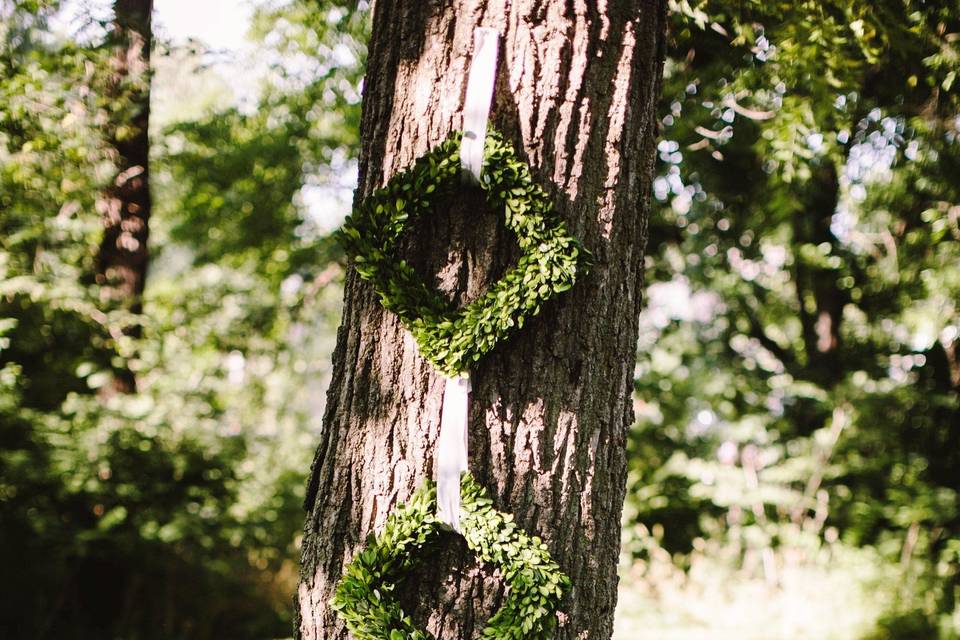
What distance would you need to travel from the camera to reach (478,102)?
1.43 metres

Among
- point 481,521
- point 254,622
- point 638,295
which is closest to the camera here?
point 481,521

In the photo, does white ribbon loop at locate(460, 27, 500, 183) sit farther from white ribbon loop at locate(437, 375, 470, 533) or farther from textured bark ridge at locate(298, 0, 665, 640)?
white ribbon loop at locate(437, 375, 470, 533)

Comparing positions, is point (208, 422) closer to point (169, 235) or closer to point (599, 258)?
point (169, 235)

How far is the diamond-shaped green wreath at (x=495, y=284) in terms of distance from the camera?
1.40m

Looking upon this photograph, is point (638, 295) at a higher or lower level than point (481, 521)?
higher

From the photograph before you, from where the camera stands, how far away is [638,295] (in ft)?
5.35

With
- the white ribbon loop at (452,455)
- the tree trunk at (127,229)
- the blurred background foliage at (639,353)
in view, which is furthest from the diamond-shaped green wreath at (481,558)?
the tree trunk at (127,229)

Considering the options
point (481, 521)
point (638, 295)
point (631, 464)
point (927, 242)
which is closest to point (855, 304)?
point (927, 242)

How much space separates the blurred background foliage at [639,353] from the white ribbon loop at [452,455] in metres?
1.97

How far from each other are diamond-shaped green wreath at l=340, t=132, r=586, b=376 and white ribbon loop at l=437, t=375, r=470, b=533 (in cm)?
7

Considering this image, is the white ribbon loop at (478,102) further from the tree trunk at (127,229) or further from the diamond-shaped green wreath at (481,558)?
the tree trunk at (127,229)

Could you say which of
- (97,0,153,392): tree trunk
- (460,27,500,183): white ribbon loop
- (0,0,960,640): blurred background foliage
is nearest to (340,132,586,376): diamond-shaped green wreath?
(460,27,500,183): white ribbon loop

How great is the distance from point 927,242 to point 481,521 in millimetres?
5354

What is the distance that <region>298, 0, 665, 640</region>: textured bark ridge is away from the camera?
1.44 meters
